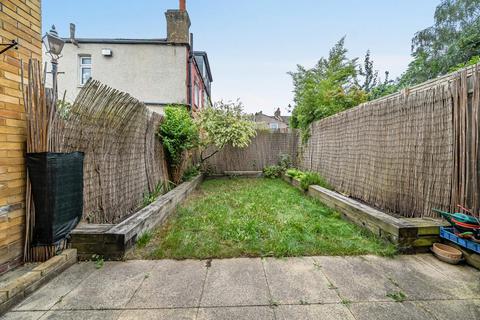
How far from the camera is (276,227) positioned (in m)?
3.46

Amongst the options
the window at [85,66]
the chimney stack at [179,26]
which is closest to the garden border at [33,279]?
the chimney stack at [179,26]

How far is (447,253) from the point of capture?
2.43 metres

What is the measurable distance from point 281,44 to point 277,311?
11761mm

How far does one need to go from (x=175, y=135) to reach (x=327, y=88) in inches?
240

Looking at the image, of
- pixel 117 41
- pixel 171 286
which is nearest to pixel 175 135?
pixel 171 286

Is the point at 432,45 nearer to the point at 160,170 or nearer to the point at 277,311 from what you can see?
the point at 160,170

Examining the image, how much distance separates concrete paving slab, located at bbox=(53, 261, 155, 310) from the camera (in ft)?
5.87

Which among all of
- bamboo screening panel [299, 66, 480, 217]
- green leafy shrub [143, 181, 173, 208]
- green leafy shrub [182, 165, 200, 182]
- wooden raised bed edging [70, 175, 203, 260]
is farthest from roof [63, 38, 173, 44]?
wooden raised bed edging [70, 175, 203, 260]

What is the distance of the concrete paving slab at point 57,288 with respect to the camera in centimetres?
176

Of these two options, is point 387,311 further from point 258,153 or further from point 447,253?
point 258,153

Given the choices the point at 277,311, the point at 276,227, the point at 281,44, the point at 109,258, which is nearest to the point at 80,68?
the point at 281,44

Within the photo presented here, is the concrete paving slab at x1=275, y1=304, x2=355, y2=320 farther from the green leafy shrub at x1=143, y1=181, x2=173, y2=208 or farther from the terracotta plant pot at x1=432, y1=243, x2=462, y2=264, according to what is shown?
the green leafy shrub at x1=143, y1=181, x2=173, y2=208

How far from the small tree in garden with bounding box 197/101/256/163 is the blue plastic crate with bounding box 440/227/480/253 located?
609cm

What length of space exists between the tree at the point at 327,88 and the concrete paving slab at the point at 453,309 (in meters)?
6.38
